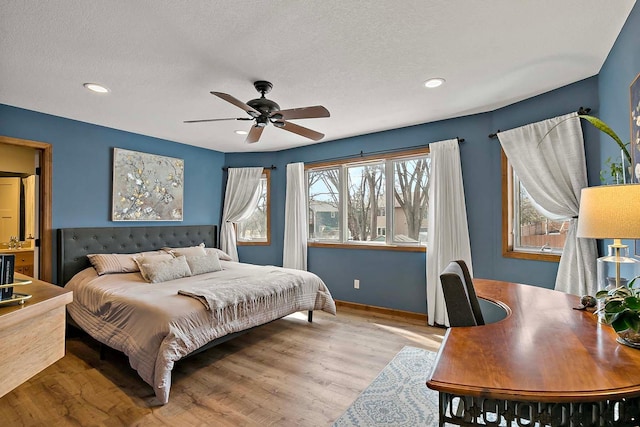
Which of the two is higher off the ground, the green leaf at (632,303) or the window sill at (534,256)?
the green leaf at (632,303)

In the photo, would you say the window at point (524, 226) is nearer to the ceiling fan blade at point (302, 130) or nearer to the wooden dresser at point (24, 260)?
the ceiling fan blade at point (302, 130)

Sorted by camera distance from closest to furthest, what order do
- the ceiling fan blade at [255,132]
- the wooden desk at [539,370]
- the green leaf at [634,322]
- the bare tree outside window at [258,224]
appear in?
1. the wooden desk at [539,370]
2. the green leaf at [634,322]
3. the ceiling fan blade at [255,132]
4. the bare tree outside window at [258,224]

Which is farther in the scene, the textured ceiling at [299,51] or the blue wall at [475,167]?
the blue wall at [475,167]

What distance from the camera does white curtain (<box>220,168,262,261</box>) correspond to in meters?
5.23

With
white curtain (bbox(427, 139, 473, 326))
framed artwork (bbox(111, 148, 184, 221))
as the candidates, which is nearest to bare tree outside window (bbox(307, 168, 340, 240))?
white curtain (bbox(427, 139, 473, 326))

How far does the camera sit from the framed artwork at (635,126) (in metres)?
1.76

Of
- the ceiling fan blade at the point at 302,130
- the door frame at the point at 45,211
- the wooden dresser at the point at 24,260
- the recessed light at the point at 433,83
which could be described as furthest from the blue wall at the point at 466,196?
the wooden dresser at the point at 24,260

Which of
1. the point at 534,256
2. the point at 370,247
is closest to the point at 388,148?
the point at 370,247

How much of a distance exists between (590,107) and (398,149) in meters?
1.96

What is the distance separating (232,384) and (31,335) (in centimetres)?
180

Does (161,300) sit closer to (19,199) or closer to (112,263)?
(112,263)

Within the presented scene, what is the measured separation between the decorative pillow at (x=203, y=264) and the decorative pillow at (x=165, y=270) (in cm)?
10

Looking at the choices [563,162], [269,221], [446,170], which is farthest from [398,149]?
[269,221]

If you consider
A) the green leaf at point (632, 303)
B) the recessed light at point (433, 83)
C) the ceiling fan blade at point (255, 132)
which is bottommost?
the green leaf at point (632, 303)
